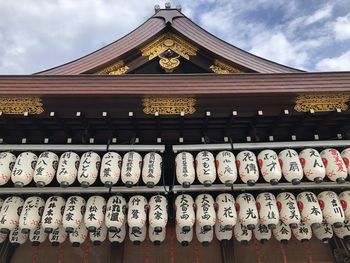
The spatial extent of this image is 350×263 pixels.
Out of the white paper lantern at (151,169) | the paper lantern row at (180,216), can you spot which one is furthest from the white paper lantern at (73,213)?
the white paper lantern at (151,169)

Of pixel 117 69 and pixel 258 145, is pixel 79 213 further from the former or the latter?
pixel 117 69

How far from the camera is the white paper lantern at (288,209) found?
4.47m

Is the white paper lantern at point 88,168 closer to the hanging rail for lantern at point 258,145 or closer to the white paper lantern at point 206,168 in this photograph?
the hanging rail for lantern at point 258,145

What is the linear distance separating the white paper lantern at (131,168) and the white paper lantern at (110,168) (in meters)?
0.10

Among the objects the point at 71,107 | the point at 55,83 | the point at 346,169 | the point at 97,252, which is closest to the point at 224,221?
the point at 346,169

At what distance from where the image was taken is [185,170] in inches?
174

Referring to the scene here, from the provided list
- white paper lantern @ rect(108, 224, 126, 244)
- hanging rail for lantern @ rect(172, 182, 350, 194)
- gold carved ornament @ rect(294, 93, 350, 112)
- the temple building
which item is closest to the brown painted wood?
the temple building

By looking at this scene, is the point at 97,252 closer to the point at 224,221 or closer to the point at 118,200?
the point at 118,200

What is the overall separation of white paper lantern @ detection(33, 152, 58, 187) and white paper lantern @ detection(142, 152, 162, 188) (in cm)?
146

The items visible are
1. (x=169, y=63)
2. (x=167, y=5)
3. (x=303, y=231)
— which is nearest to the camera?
(x=303, y=231)

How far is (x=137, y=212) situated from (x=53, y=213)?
1.34 metres

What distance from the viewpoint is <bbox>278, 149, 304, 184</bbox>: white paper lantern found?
441cm

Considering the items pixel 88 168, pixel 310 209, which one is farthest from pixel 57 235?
pixel 310 209

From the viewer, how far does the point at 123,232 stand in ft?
16.2
